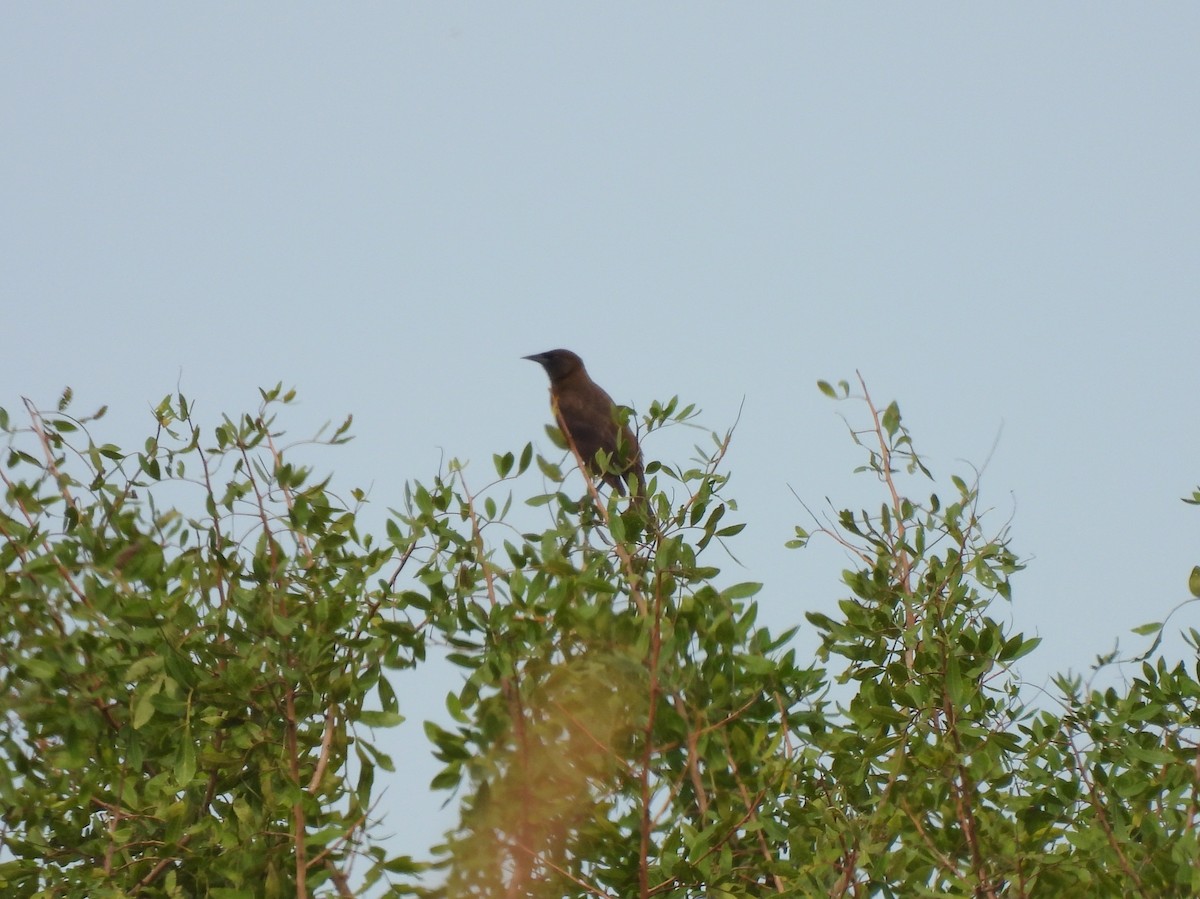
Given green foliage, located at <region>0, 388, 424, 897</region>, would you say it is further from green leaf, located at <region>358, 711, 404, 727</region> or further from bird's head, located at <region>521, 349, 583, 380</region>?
bird's head, located at <region>521, 349, 583, 380</region>

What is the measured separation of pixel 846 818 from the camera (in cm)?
405

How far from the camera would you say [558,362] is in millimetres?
10961

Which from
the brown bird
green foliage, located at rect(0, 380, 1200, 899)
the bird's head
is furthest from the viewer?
the bird's head

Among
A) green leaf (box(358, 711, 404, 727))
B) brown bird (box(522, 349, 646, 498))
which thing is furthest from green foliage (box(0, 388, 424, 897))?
brown bird (box(522, 349, 646, 498))

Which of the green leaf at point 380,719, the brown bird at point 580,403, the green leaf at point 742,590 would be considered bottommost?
the green leaf at point 380,719

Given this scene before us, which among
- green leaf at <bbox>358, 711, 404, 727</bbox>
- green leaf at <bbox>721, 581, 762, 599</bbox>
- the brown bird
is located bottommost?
green leaf at <bbox>358, 711, 404, 727</bbox>

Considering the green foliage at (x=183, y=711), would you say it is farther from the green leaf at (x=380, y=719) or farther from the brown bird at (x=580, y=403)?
the brown bird at (x=580, y=403)

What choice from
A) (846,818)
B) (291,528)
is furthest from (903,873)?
(291,528)

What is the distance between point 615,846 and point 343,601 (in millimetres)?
1131

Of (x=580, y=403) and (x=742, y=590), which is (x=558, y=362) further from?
(x=742, y=590)

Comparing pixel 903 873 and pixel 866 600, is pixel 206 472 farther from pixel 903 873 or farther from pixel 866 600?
pixel 903 873

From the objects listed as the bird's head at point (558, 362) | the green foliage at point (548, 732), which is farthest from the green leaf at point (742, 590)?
the bird's head at point (558, 362)

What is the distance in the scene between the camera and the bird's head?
10846 mm

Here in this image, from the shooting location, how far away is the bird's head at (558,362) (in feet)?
35.6
